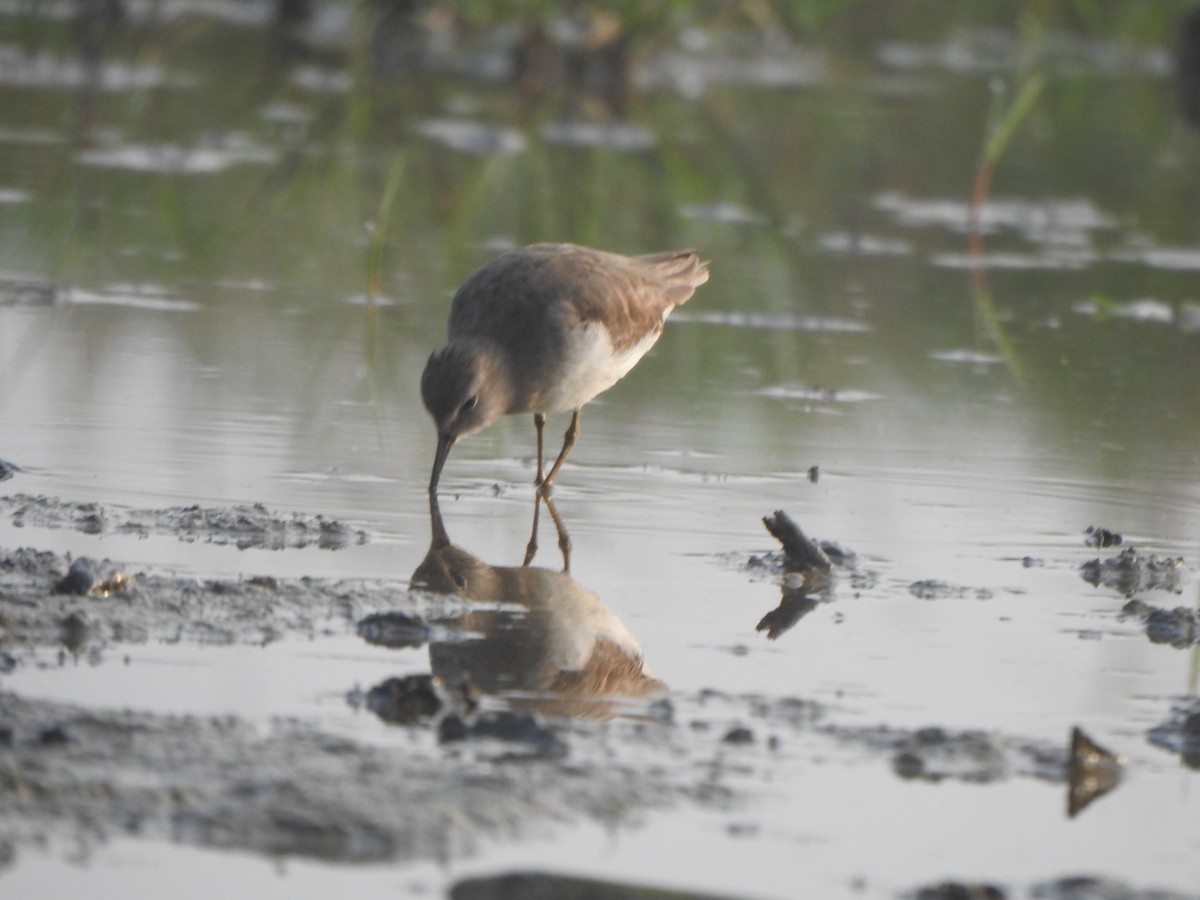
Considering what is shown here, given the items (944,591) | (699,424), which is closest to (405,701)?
(944,591)

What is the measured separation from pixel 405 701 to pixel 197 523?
1455 mm

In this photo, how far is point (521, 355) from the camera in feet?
20.2

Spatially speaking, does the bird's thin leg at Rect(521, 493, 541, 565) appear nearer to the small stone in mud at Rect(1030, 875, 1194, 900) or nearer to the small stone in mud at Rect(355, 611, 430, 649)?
the small stone in mud at Rect(355, 611, 430, 649)

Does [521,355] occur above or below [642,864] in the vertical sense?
above

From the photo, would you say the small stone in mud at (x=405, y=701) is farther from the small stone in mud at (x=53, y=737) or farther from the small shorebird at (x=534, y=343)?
the small shorebird at (x=534, y=343)

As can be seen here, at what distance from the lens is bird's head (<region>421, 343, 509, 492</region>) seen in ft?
19.1

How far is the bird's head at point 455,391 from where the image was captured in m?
5.84

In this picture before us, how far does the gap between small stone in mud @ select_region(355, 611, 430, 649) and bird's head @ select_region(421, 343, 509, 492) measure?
1.28 m

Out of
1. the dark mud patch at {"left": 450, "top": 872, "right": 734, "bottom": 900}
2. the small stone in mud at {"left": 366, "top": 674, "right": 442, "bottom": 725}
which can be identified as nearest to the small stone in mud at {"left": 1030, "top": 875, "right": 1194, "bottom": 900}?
the dark mud patch at {"left": 450, "top": 872, "right": 734, "bottom": 900}

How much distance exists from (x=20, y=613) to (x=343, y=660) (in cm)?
73

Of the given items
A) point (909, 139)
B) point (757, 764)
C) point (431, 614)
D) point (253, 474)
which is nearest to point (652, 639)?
point (431, 614)

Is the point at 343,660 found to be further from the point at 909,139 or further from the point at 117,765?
the point at 909,139

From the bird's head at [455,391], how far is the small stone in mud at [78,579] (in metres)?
1.43

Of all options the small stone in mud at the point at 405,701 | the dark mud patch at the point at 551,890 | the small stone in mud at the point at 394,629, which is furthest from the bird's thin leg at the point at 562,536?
the dark mud patch at the point at 551,890
